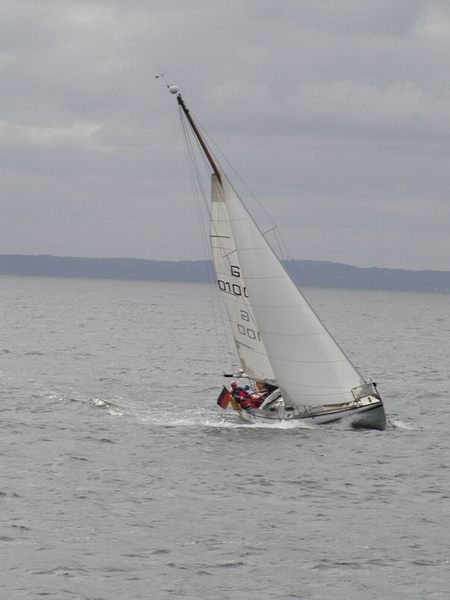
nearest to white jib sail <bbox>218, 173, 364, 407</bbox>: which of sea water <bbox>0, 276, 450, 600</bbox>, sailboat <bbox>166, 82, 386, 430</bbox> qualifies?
sailboat <bbox>166, 82, 386, 430</bbox>

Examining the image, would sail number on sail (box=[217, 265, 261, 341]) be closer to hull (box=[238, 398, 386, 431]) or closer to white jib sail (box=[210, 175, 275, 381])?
white jib sail (box=[210, 175, 275, 381])

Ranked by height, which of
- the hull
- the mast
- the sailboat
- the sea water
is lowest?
the sea water

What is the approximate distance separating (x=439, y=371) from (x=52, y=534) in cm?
5680

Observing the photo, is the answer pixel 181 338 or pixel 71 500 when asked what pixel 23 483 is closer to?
pixel 71 500

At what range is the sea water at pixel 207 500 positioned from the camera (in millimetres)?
23875

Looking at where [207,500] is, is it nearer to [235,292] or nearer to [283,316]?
[283,316]

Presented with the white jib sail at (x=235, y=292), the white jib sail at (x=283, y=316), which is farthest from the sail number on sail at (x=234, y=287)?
the white jib sail at (x=283, y=316)

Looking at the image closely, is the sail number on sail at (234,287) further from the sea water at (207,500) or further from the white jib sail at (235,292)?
the sea water at (207,500)

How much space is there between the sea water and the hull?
1.61ft

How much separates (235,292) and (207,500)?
14.5m

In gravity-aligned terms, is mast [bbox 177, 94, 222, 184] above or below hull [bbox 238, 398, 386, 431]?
above

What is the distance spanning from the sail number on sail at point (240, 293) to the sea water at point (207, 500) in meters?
3.93

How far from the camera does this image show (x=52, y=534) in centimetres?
2662

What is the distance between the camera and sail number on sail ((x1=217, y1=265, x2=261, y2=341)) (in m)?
43.2
